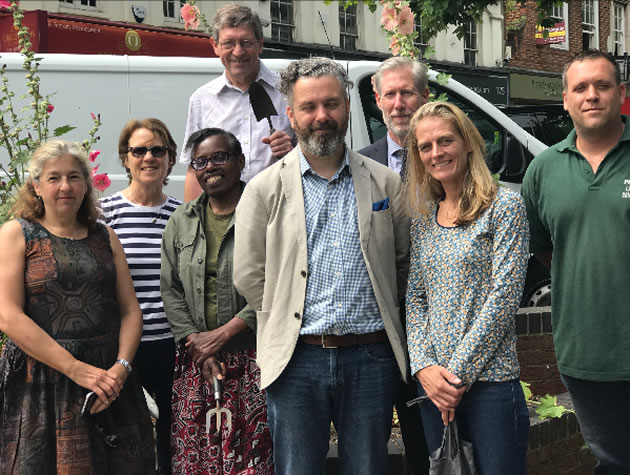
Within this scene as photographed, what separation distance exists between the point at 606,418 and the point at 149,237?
7.29 ft

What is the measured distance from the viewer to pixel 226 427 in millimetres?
3486

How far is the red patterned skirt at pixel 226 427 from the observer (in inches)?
137

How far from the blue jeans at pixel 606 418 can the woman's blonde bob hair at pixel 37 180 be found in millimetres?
2216

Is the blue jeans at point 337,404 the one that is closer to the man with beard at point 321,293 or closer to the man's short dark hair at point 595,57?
the man with beard at point 321,293

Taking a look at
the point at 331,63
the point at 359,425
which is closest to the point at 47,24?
the point at 331,63

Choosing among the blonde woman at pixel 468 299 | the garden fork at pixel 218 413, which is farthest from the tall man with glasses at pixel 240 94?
the blonde woman at pixel 468 299

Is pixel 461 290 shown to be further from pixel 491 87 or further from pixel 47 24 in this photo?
pixel 491 87

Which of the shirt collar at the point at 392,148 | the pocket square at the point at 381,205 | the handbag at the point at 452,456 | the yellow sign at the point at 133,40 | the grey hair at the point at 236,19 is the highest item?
the yellow sign at the point at 133,40

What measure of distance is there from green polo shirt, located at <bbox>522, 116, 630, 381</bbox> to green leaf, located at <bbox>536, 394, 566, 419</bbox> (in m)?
1.11

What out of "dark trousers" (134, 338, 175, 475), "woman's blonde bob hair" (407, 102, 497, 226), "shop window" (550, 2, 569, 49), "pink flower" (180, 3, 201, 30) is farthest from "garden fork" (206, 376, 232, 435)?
"shop window" (550, 2, 569, 49)

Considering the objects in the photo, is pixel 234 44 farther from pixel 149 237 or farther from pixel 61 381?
pixel 61 381

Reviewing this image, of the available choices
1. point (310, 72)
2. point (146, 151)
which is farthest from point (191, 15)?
point (310, 72)

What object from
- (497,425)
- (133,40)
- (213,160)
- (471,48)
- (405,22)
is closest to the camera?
(497,425)

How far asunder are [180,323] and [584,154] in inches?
73.8
